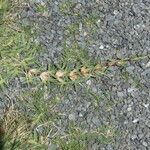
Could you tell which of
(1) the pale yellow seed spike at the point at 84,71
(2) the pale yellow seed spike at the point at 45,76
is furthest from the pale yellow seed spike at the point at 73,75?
(2) the pale yellow seed spike at the point at 45,76

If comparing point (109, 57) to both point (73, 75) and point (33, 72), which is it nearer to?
point (73, 75)

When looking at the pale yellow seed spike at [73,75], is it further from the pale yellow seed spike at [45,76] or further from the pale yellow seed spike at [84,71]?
the pale yellow seed spike at [45,76]

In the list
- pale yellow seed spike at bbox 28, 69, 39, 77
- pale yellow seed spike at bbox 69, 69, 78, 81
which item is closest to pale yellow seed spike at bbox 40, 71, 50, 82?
pale yellow seed spike at bbox 28, 69, 39, 77

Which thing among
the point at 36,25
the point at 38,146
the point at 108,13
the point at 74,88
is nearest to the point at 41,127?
the point at 38,146

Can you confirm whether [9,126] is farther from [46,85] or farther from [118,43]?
[118,43]

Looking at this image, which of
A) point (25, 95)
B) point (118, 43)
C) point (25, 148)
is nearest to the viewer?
point (25, 148)

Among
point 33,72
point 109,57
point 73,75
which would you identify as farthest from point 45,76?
point 109,57

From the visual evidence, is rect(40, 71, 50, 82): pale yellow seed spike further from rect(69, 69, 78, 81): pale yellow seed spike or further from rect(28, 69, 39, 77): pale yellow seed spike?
rect(69, 69, 78, 81): pale yellow seed spike

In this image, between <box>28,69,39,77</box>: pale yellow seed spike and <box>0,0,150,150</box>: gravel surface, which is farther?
<box>28,69,39,77</box>: pale yellow seed spike
